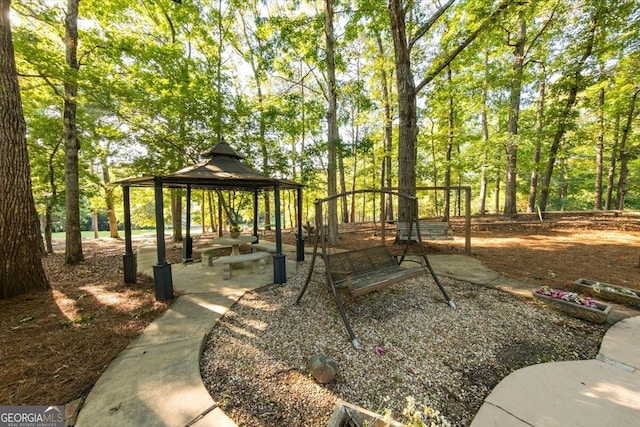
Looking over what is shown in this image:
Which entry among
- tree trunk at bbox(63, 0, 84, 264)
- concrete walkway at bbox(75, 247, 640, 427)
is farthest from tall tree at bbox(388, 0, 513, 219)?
tree trunk at bbox(63, 0, 84, 264)

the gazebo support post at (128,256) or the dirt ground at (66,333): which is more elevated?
the gazebo support post at (128,256)

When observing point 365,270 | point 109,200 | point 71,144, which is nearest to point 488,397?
point 365,270

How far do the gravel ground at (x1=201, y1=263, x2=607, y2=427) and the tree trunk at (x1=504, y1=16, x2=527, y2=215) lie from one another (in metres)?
9.97

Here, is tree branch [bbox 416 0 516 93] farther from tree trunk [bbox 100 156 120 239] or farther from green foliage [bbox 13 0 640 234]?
tree trunk [bbox 100 156 120 239]

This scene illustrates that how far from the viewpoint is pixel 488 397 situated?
1.96 m

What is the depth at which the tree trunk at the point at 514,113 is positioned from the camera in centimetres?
971

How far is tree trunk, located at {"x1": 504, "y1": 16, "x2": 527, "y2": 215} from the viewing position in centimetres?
971

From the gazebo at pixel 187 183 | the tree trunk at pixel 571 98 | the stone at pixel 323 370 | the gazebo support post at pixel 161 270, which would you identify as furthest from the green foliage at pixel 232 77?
the stone at pixel 323 370

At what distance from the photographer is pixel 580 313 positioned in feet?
10.4

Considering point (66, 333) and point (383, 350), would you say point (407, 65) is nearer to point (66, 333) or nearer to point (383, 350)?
point (383, 350)

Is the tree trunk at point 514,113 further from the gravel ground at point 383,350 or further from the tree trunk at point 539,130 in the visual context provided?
the gravel ground at point 383,350

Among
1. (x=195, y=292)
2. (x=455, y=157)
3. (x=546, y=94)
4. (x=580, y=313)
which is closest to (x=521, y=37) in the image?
(x=546, y=94)

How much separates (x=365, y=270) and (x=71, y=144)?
7769mm

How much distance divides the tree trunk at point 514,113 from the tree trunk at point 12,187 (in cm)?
1368
